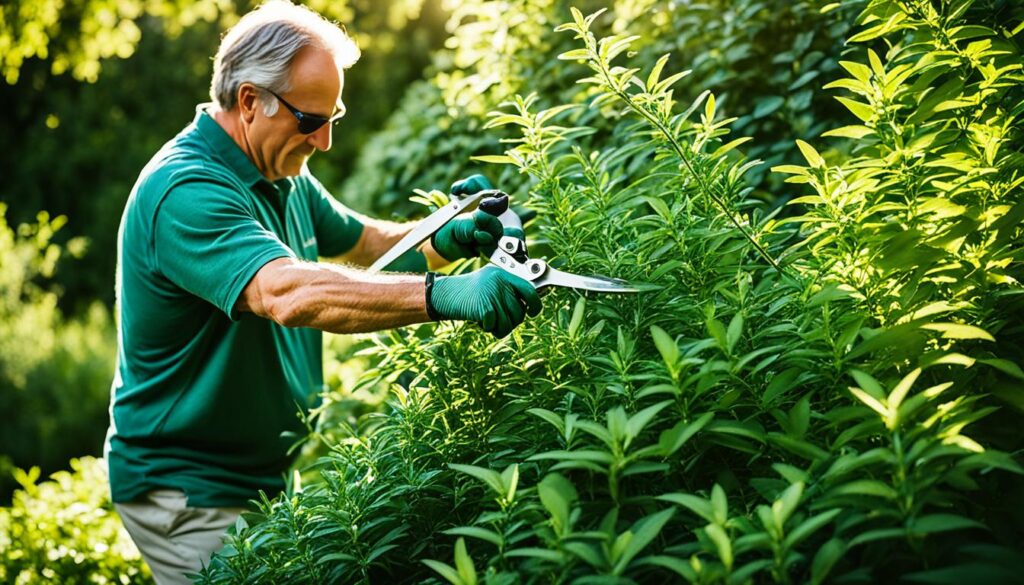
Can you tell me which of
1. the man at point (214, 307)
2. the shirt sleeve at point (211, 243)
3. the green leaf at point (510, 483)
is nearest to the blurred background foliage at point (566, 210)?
the green leaf at point (510, 483)

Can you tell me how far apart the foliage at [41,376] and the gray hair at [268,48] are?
4.69 meters

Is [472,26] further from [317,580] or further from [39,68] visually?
[39,68]

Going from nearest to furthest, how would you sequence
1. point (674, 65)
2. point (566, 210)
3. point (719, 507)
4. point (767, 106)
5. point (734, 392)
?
point (719, 507) < point (734, 392) < point (566, 210) < point (767, 106) < point (674, 65)

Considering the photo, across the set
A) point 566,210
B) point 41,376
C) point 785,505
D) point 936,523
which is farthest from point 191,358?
point 41,376

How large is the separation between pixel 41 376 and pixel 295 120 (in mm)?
7316

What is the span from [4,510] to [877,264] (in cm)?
427

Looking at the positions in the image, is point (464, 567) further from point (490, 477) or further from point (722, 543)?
point (722, 543)

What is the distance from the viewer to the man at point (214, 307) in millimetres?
3000

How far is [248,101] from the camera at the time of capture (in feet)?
11.0

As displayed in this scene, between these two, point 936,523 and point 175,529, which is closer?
point 936,523

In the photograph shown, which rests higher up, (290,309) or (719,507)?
(290,309)

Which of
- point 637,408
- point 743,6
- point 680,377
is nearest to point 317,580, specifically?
point 637,408

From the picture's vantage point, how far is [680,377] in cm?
193

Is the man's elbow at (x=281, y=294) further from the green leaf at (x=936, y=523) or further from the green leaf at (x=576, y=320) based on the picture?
the green leaf at (x=936, y=523)
